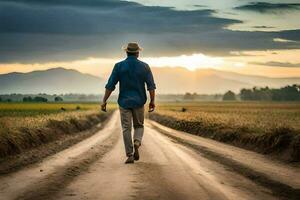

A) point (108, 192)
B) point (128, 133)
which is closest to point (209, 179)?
point (108, 192)

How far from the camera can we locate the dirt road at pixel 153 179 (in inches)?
335

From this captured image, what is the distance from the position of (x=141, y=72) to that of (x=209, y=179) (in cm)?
419

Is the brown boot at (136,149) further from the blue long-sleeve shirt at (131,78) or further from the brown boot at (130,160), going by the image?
the blue long-sleeve shirt at (131,78)

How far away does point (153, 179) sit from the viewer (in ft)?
33.1

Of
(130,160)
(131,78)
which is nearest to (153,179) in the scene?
(130,160)

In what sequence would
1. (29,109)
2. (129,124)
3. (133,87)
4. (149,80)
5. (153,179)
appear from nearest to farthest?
(153,179) → (129,124) → (133,87) → (149,80) → (29,109)

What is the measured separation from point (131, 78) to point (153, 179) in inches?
160

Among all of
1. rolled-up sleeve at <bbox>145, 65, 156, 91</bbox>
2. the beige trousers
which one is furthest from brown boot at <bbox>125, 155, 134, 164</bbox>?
rolled-up sleeve at <bbox>145, 65, 156, 91</bbox>

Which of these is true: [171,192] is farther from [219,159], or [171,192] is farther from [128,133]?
[219,159]

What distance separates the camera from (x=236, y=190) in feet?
29.9

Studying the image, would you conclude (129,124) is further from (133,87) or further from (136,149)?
(133,87)

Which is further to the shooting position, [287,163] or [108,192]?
[287,163]

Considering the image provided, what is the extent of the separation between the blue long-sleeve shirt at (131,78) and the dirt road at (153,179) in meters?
1.62

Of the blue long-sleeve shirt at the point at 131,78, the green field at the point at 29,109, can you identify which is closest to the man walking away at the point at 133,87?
the blue long-sleeve shirt at the point at 131,78
